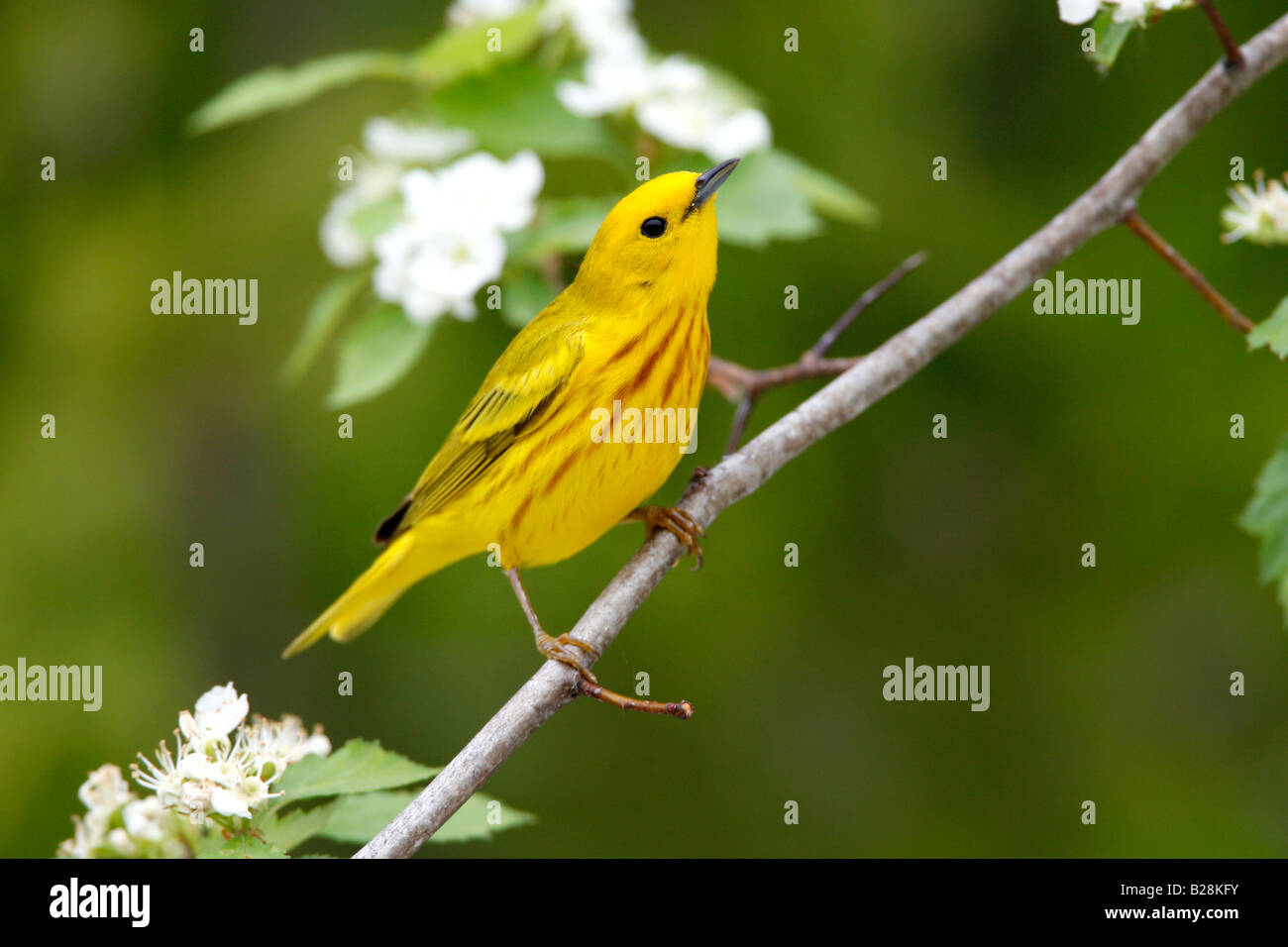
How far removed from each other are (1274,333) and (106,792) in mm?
2534

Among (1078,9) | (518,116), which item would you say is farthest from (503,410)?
(1078,9)

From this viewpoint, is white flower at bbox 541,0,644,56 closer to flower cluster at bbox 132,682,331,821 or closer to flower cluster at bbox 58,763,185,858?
flower cluster at bbox 132,682,331,821

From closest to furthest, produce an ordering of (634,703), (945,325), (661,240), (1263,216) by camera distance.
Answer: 1. (634,703)
2. (1263,216)
3. (945,325)
4. (661,240)

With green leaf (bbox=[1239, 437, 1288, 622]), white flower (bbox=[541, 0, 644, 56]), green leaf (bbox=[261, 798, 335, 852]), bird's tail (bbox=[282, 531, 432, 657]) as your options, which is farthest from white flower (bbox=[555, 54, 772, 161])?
green leaf (bbox=[261, 798, 335, 852])

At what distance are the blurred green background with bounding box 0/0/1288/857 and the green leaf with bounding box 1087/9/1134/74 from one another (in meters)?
2.13

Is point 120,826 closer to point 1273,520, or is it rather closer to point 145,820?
point 145,820

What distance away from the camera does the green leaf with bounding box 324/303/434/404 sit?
3443 mm

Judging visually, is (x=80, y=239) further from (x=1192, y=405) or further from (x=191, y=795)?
(x=1192, y=405)

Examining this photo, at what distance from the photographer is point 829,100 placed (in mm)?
5496

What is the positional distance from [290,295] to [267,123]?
33.5 inches

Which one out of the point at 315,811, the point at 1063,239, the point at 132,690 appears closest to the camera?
the point at 315,811

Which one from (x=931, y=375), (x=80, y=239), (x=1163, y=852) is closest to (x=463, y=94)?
(x=931, y=375)

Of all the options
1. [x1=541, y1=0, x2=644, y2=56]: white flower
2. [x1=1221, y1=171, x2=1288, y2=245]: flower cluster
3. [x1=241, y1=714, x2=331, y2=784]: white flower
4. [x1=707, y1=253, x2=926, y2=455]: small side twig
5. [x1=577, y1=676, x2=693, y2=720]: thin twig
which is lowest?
[x1=241, y1=714, x2=331, y2=784]: white flower

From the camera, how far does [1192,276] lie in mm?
3150
